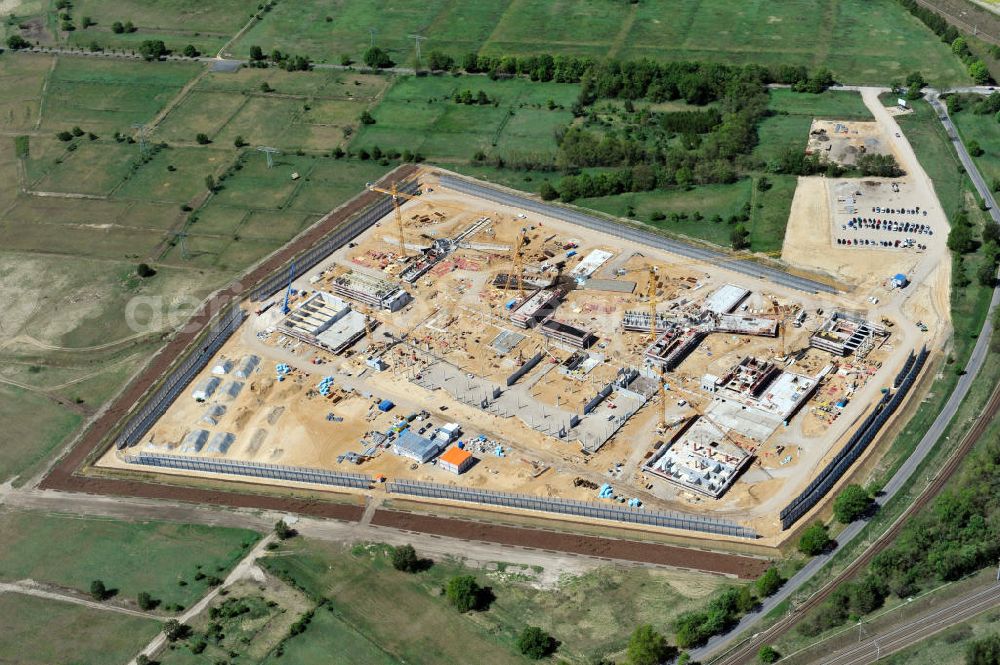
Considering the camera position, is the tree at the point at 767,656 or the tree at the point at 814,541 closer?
the tree at the point at 767,656

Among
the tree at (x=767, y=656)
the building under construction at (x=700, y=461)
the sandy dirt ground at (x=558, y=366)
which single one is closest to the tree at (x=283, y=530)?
the sandy dirt ground at (x=558, y=366)

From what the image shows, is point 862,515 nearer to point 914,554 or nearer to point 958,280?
point 914,554

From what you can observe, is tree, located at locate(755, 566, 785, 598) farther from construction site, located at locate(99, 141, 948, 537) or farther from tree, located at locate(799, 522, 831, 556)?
construction site, located at locate(99, 141, 948, 537)

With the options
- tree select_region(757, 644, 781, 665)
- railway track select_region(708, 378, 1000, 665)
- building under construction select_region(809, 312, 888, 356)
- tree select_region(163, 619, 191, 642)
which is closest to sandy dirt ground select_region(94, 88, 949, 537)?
building under construction select_region(809, 312, 888, 356)

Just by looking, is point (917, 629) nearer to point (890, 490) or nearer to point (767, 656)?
point (767, 656)

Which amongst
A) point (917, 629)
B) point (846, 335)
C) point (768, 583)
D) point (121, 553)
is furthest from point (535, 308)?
point (917, 629)

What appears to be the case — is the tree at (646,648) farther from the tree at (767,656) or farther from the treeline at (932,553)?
the treeline at (932,553)

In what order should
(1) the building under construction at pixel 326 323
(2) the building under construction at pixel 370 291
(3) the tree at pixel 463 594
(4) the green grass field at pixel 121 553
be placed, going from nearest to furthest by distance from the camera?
1. (3) the tree at pixel 463 594
2. (4) the green grass field at pixel 121 553
3. (1) the building under construction at pixel 326 323
4. (2) the building under construction at pixel 370 291
